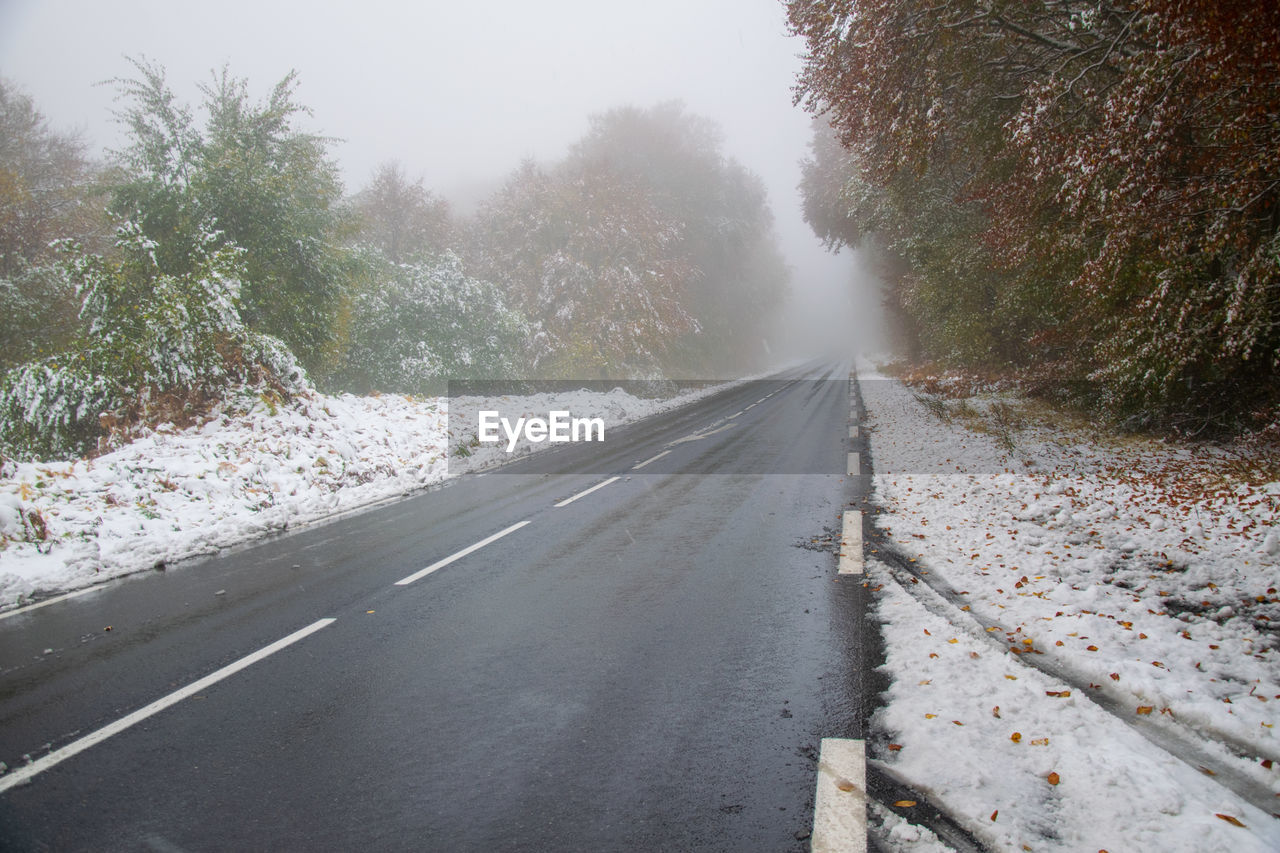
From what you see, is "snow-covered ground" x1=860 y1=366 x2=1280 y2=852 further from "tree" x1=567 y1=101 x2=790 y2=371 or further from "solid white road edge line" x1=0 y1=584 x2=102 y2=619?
"tree" x1=567 y1=101 x2=790 y2=371

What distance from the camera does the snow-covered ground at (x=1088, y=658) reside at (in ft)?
8.12

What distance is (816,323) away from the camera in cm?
16075

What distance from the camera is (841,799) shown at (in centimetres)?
262

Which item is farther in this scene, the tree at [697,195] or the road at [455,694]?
the tree at [697,195]

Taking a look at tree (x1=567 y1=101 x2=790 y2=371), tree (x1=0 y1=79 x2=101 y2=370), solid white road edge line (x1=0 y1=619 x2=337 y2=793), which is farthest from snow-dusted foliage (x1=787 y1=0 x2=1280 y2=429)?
tree (x1=567 y1=101 x2=790 y2=371)

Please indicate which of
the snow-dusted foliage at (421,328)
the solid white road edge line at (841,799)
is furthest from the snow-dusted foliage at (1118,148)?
the snow-dusted foliage at (421,328)

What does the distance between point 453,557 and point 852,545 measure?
13.2ft

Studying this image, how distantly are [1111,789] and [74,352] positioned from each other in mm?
15079

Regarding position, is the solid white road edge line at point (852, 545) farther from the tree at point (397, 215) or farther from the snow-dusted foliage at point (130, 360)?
the tree at point (397, 215)

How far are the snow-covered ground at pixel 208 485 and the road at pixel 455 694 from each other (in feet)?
2.97

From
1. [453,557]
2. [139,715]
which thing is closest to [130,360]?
[453,557]

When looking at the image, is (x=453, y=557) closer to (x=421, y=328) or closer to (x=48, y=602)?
(x=48, y=602)

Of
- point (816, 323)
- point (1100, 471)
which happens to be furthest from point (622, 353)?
point (816, 323)

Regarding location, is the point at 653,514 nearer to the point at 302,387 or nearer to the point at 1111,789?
the point at 1111,789
